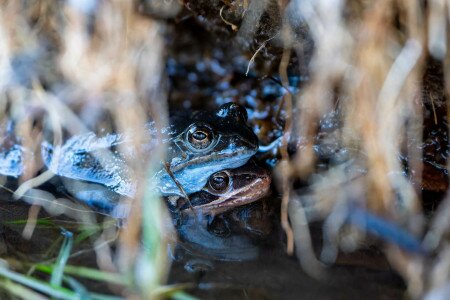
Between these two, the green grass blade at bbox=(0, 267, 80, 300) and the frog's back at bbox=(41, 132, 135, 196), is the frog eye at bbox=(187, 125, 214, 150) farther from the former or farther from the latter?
the green grass blade at bbox=(0, 267, 80, 300)

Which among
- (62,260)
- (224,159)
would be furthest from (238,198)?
(62,260)

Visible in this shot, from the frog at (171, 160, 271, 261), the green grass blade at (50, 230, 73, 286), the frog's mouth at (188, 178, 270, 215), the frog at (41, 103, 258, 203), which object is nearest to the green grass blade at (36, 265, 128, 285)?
the green grass blade at (50, 230, 73, 286)

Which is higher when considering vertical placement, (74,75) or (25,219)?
(74,75)

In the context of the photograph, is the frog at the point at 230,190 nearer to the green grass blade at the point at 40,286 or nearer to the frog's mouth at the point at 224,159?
the frog's mouth at the point at 224,159

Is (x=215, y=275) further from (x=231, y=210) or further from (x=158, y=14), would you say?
(x=158, y=14)

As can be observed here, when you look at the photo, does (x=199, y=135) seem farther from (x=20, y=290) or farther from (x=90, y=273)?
(x=20, y=290)

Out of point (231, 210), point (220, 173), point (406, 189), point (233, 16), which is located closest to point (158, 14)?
point (233, 16)
